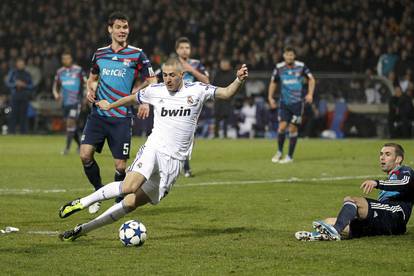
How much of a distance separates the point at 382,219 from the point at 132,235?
2553 mm

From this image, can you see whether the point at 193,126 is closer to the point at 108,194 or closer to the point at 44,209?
the point at 108,194

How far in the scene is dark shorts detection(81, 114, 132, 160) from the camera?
11.6 m

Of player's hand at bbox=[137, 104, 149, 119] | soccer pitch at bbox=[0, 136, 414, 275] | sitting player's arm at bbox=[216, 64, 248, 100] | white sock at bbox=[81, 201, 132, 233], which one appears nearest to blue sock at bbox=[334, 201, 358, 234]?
soccer pitch at bbox=[0, 136, 414, 275]

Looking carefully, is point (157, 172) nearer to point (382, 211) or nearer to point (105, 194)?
point (105, 194)

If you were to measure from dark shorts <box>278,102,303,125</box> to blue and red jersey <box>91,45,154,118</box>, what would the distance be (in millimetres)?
8894

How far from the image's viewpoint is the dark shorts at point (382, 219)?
923 cm

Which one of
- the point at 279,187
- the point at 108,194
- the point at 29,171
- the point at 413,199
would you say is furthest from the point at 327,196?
the point at 29,171

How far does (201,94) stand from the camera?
31.1 ft

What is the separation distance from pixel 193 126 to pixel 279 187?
5.46 meters

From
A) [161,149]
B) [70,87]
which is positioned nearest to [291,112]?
[70,87]

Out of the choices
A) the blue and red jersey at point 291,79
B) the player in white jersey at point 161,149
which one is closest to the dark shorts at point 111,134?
the player in white jersey at point 161,149

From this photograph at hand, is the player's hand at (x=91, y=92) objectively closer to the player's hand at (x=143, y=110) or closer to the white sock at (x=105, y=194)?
the player's hand at (x=143, y=110)

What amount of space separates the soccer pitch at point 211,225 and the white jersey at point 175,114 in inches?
37.6

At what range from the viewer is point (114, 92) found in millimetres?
11727
